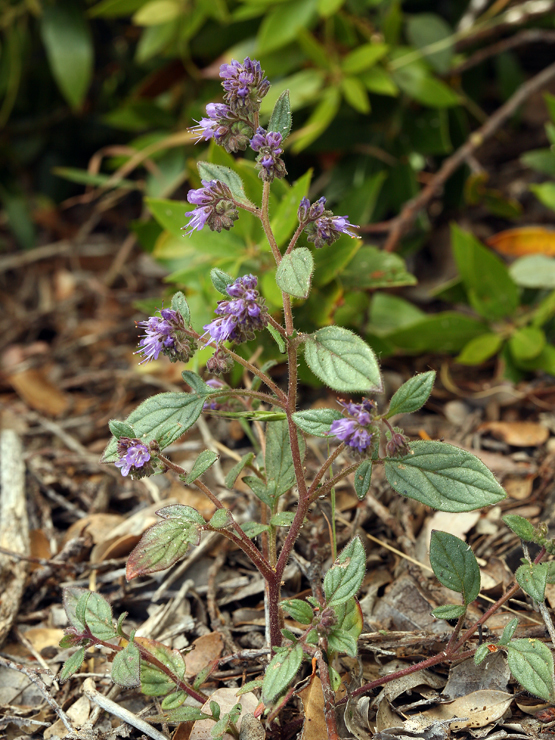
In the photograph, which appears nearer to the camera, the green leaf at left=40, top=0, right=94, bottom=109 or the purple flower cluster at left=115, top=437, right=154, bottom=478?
the purple flower cluster at left=115, top=437, right=154, bottom=478

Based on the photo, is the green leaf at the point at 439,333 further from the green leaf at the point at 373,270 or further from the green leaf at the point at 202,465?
the green leaf at the point at 202,465

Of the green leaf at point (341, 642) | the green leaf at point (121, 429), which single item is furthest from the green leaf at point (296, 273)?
the green leaf at point (341, 642)

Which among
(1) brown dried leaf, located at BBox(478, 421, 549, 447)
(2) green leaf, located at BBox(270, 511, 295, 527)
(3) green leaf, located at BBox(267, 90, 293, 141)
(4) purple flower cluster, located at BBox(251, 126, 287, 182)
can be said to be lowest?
(1) brown dried leaf, located at BBox(478, 421, 549, 447)

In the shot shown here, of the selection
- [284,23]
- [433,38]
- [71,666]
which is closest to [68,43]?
[284,23]

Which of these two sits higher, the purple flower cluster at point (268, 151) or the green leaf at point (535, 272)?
the purple flower cluster at point (268, 151)

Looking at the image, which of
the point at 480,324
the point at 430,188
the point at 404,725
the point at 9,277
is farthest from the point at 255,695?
the point at 9,277

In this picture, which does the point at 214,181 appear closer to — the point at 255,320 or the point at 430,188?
the point at 255,320

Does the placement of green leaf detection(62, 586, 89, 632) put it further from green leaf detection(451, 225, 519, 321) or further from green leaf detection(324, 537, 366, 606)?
green leaf detection(451, 225, 519, 321)

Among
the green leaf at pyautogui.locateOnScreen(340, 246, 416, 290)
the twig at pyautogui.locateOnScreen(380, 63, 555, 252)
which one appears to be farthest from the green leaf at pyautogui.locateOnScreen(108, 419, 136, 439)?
the twig at pyautogui.locateOnScreen(380, 63, 555, 252)
